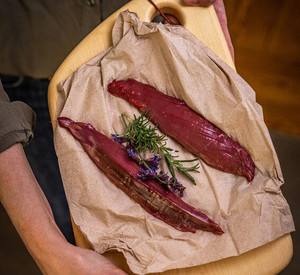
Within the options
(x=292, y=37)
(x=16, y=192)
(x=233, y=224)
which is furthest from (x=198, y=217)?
(x=292, y=37)

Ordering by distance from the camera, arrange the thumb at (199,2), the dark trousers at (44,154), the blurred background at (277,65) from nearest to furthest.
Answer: the thumb at (199,2)
the dark trousers at (44,154)
the blurred background at (277,65)

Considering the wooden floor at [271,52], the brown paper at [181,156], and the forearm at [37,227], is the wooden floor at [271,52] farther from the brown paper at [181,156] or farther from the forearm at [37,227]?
the forearm at [37,227]

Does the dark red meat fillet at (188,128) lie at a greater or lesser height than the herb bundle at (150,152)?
greater

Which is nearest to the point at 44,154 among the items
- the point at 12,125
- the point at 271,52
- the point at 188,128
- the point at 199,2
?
the point at 12,125

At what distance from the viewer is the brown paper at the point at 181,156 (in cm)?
105

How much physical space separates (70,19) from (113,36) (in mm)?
578

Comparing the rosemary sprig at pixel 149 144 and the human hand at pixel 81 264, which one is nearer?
the human hand at pixel 81 264

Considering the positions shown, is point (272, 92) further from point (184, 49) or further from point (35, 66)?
point (35, 66)

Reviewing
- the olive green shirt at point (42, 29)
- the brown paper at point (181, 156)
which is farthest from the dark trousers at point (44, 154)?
the brown paper at point (181, 156)

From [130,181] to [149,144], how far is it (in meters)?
0.12

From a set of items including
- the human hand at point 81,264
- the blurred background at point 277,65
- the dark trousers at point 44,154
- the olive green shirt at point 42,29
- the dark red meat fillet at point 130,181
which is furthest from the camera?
the blurred background at point 277,65

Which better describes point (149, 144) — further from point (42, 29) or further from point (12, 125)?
point (42, 29)

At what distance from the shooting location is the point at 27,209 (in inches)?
40.3

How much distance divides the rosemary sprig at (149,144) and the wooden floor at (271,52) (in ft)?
2.88
